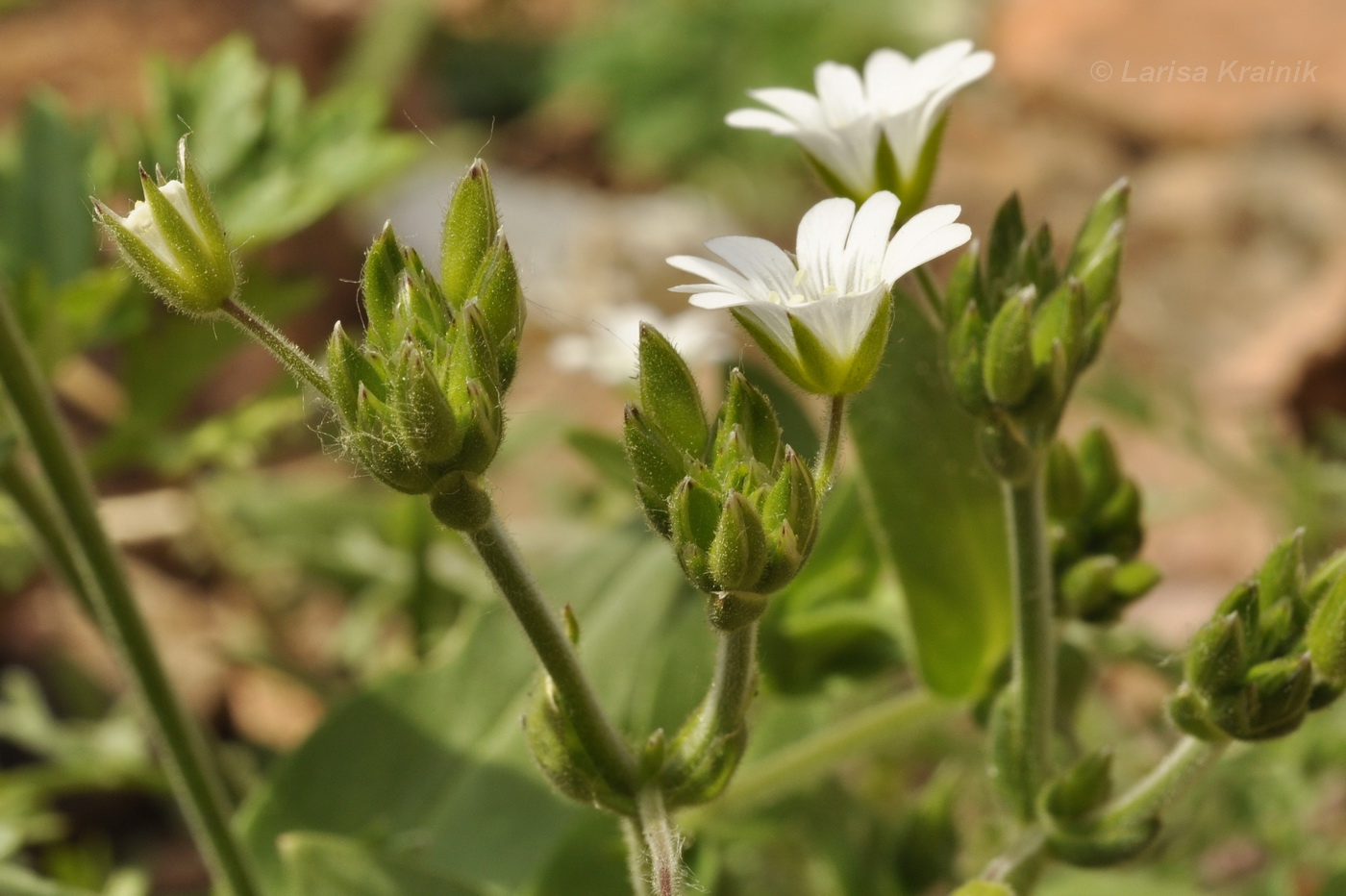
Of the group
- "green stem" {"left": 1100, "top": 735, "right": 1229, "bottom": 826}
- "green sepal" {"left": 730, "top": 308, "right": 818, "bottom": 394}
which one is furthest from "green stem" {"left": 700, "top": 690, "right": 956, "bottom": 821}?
"green sepal" {"left": 730, "top": 308, "right": 818, "bottom": 394}

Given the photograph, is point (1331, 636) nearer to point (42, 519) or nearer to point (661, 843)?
point (661, 843)

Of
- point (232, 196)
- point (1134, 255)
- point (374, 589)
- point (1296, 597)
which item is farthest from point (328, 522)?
point (1134, 255)

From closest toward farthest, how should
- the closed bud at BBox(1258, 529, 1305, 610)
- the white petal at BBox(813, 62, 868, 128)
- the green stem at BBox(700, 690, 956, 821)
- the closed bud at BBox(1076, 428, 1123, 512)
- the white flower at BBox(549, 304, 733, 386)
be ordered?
the closed bud at BBox(1258, 529, 1305, 610) < the white petal at BBox(813, 62, 868, 128) < the closed bud at BBox(1076, 428, 1123, 512) < the green stem at BBox(700, 690, 956, 821) < the white flower at BBox(549, 304, 733, 386)

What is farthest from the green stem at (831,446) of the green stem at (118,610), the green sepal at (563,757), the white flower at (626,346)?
the white flower at (626,346)

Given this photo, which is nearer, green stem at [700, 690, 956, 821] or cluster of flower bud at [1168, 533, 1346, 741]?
cluster of flower bud at [1168, 533, 1346, 741]

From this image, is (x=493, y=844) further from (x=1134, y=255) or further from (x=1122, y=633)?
(x=1134, y=255)

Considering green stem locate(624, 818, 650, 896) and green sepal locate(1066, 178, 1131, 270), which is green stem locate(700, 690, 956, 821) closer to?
green stem locate(624, 818, 650, 896)
